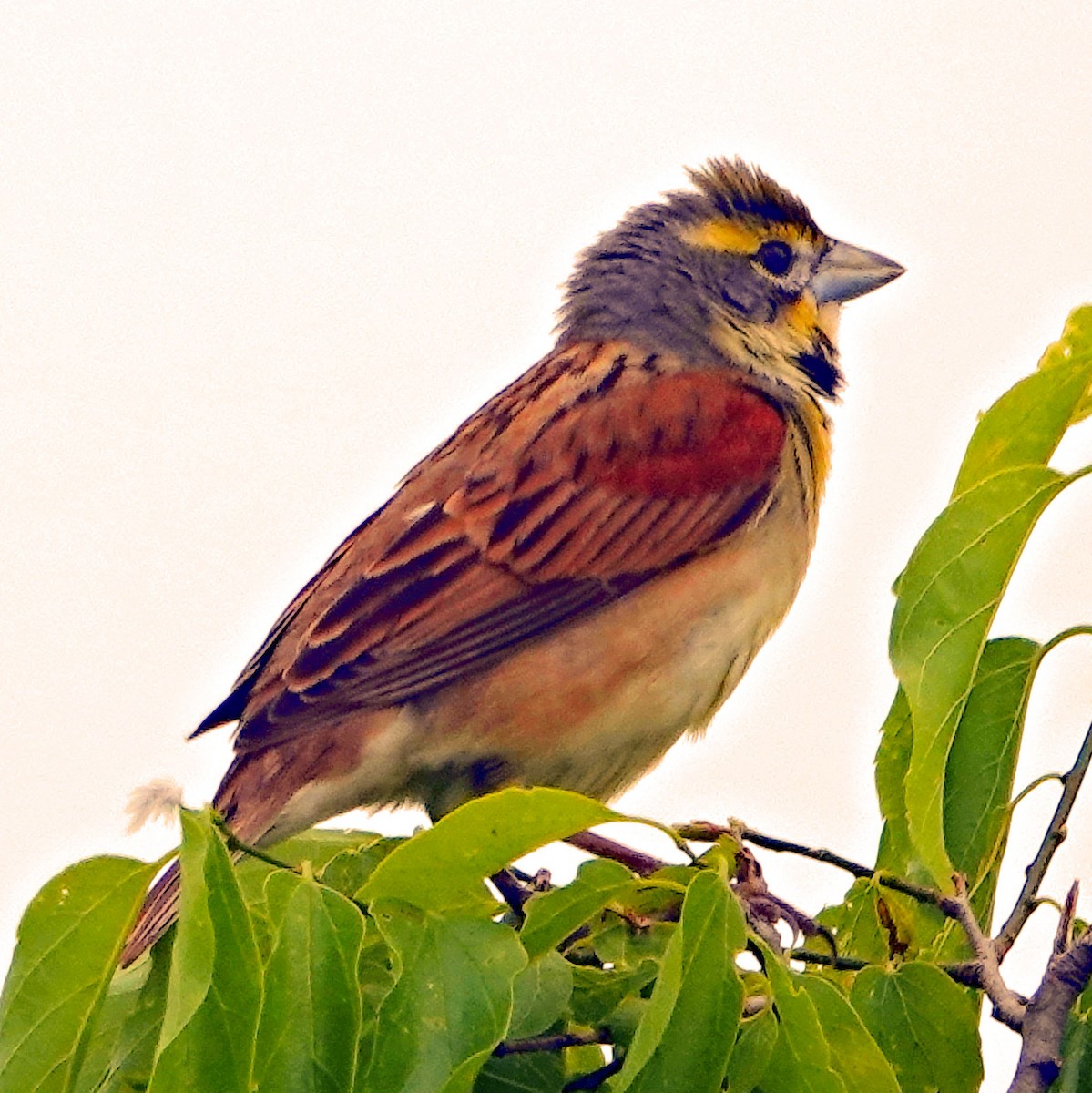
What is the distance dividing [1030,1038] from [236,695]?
1416mm

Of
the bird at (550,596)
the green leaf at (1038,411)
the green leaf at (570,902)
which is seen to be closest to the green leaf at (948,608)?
the green leaf at (1038,411)

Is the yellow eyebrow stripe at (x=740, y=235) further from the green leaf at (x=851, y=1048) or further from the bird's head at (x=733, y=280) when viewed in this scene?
the green leaf at (x=851, y=1048)

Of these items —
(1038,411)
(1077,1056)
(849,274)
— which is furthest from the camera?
(849,274)

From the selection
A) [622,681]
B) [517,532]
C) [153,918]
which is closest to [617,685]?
[622,681]

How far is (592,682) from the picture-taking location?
268 cm

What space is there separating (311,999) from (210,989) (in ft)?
0.23

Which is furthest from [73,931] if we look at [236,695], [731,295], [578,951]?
[731,295]

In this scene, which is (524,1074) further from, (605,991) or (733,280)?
(733,280)

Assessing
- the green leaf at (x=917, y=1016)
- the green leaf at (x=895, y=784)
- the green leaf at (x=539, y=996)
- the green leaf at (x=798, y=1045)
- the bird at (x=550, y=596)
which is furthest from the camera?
the bird at (x=550, y=596)

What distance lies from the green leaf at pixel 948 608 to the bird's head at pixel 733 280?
61.2 inches

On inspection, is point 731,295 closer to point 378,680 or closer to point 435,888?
point 378,680

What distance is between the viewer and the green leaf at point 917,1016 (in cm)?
161

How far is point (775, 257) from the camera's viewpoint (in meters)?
3.31

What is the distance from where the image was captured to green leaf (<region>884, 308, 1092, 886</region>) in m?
1.62
